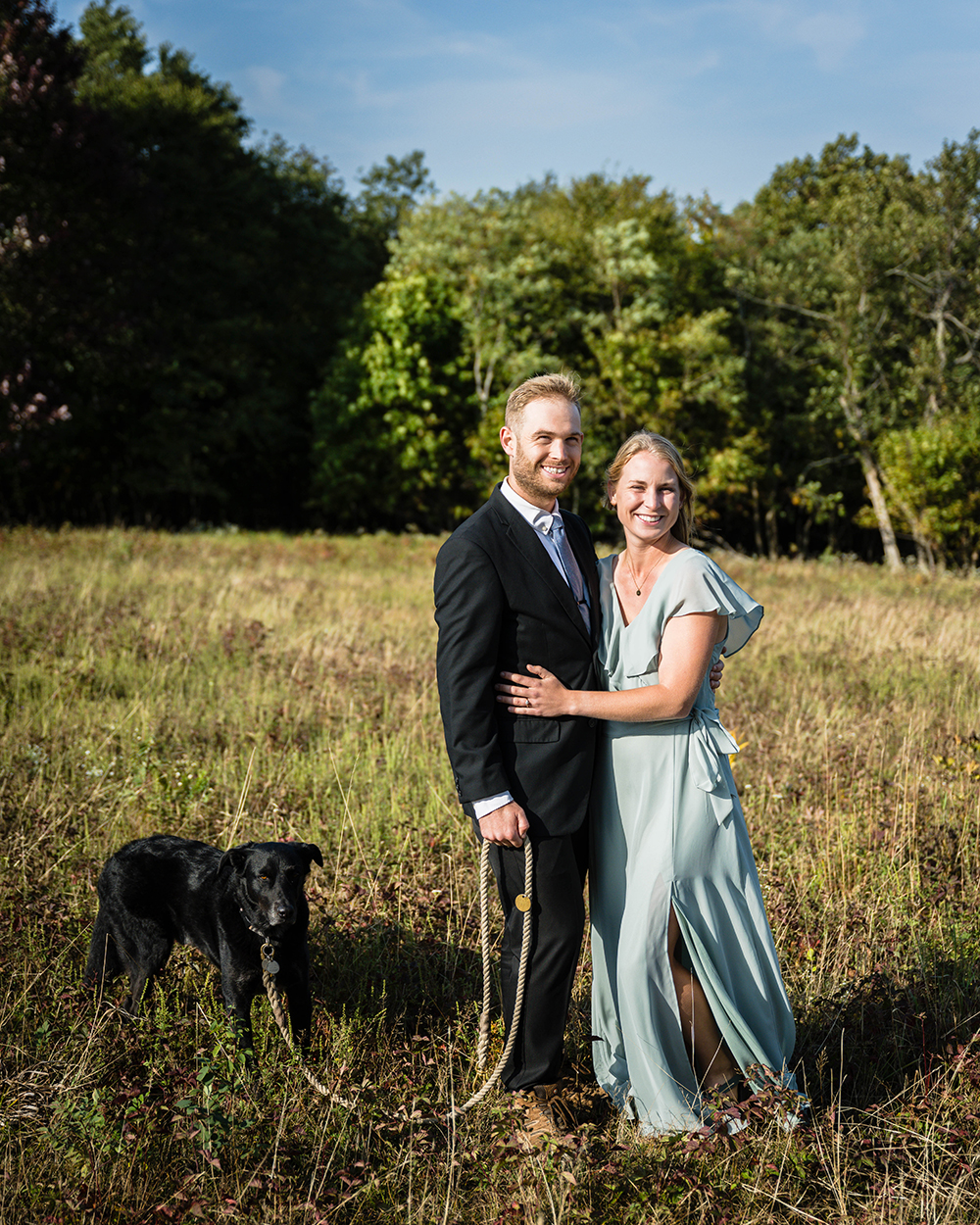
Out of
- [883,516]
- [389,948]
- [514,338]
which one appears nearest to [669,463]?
[389,948]

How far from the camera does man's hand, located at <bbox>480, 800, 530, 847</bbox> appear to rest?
272cm

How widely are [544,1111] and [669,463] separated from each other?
2.15 metres

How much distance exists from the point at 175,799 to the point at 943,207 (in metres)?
23.7

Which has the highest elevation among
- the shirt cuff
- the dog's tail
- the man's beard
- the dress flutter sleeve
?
the man's beard

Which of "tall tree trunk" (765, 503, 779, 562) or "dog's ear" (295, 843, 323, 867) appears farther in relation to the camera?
"tall tree trunk" (765, 503, 779, 562)

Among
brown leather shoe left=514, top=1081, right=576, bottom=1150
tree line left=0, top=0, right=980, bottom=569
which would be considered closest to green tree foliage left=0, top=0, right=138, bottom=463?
tree line left=0, top=0, right=980, bottom=569

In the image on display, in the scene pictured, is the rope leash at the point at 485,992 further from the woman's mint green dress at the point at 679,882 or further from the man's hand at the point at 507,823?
the woman's mint green dress at the point at 679,882

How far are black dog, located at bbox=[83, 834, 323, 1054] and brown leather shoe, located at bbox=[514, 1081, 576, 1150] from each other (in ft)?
2.70

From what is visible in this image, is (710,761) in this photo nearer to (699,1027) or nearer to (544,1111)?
(699,1027)

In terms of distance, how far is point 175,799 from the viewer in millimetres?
4902

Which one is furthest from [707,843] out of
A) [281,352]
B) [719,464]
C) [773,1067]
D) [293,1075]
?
[281,352]

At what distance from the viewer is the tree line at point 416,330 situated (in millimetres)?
19969

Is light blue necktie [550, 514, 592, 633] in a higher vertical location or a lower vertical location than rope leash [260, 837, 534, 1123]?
higher

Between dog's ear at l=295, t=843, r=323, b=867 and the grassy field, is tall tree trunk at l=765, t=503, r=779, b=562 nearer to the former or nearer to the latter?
the grassy field
